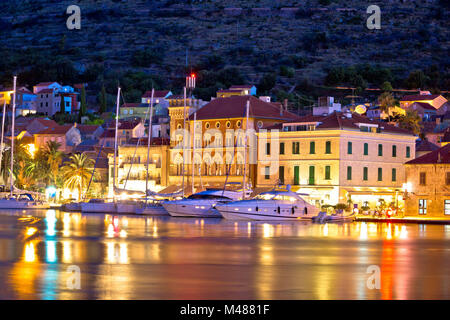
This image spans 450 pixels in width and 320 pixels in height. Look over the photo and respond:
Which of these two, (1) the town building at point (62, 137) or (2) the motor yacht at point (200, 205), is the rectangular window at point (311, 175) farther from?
(1) the town building at point (62, 137)

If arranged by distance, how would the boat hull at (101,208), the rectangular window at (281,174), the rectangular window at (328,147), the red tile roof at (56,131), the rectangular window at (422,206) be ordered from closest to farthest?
the rectangular window at (422,206) < the rectangular window at (328,147) < the boat hull at (101,208) < the rectangular window at (281,174) < the red tile roof at (56,131)

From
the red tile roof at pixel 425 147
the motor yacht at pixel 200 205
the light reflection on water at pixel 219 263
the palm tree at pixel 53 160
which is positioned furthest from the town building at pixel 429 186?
the palm tree at pixel 53 160

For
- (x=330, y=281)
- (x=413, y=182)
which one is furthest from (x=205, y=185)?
(x=330, y=281)

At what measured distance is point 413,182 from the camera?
72188 millimetres

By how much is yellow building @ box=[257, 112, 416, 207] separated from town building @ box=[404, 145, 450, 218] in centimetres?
697

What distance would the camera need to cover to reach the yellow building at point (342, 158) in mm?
81938

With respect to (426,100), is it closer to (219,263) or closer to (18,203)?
(18,203)

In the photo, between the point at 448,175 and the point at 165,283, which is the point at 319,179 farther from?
the point at 165,283

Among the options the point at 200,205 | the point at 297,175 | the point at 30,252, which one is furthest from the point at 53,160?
the point at 30,252

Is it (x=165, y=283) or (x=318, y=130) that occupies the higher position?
(x=318, y=130)

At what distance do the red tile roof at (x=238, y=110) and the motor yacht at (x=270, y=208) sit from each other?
3088 cm

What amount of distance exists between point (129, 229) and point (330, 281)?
29239 mm
